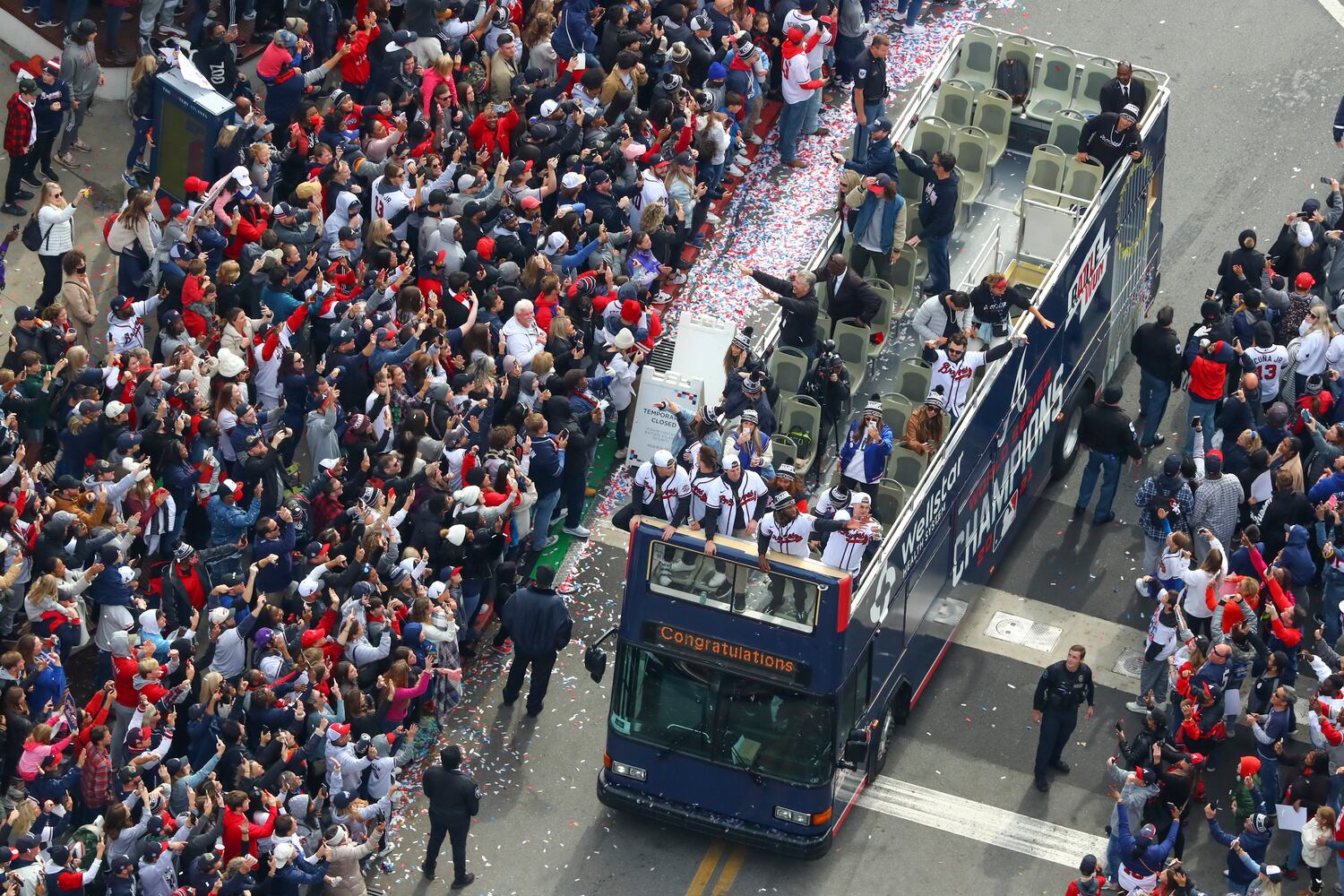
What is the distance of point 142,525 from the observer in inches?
970

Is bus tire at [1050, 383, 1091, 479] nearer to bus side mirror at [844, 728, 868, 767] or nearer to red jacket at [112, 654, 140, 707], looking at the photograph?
bus side mirror at [844, 728, 868, 767]

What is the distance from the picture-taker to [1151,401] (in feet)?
98.2

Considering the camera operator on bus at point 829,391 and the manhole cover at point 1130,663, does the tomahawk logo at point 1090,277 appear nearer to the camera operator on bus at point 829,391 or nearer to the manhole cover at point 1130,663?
the camera operator on bus at point 829,391

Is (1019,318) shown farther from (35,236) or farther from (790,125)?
(35,236)

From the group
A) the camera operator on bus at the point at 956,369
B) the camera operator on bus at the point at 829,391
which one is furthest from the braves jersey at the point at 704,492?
the camera operator on bus at the point at 956,369

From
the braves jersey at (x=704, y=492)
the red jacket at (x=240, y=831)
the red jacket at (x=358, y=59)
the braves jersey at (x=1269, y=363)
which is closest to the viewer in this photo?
the red jacket at (x=240, y=831)

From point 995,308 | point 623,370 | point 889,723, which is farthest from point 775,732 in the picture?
point 623,370

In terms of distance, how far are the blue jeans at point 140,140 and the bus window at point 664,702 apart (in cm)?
926

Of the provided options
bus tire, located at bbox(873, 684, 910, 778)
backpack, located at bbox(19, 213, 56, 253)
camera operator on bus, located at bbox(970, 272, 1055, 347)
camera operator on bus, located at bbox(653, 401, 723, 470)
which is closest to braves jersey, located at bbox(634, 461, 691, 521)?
camera operator on bus, located at bbox(653, 401, 723, 470)

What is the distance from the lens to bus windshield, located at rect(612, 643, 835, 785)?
2355cm

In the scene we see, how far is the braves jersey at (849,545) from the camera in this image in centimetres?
2366

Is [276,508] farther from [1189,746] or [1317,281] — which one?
[1317,281]

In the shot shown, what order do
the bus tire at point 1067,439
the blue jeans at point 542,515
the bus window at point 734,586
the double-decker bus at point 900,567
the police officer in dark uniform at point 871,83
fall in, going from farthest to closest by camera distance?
the police officer in dark uniform at point 871,83
the bus tire at point 1067,439
the blue jeans at point 542,515
the double-decker bus at point 900,567
the bus window at point 734,586

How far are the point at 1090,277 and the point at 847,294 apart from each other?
114 inches
